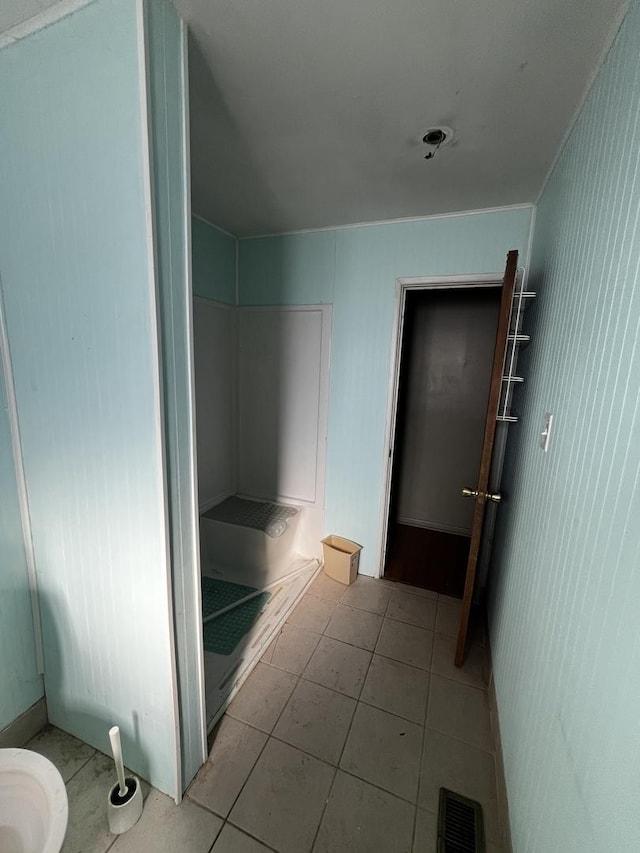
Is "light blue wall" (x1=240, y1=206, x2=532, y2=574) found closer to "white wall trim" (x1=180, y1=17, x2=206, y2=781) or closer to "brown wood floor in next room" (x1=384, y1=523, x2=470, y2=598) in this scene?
"brown wood floor in next room" (x1=384, y1=523, x2=470, y2=598)

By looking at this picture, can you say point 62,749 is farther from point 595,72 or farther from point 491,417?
point 595,72

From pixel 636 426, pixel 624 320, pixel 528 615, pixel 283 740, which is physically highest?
pixel 624 320

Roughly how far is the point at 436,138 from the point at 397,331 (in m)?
0.99

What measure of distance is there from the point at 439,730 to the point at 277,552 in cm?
129

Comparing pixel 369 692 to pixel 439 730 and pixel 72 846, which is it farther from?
pixel 72 846

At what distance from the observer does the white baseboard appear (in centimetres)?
126

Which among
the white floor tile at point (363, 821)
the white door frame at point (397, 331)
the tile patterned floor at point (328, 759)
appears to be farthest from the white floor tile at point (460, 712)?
the white door frame at point (397, 331)

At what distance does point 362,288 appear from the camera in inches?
86.8

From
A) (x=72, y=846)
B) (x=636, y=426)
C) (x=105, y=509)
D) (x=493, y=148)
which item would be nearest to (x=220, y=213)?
(x=493, y=148)

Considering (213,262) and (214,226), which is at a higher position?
(214,226)

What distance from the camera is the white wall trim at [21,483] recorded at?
1122mm

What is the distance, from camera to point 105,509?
3.55 ft

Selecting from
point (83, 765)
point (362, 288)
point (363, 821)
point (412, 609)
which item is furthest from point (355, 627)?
point (362, 288)

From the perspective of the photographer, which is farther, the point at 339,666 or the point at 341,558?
the point at 341,558
